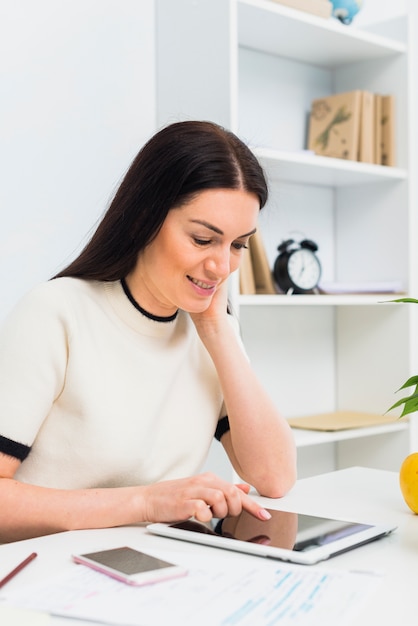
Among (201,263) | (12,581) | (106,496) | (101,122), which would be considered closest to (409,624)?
(12,581)

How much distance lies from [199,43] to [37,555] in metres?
1.81

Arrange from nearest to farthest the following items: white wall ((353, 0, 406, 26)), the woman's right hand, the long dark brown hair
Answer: the woman's right hand → the long dark brown hair → white wall ((353, 0, 406, 26))

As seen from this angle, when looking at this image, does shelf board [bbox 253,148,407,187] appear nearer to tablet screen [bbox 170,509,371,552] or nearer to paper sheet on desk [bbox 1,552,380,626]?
tablet screen [bbox 170,509,371,552]

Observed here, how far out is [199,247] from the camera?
145cm

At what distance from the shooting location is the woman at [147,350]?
4.52 feet

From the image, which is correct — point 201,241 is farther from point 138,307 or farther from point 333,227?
point 333,227

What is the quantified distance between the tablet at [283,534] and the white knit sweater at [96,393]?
0.29 metres

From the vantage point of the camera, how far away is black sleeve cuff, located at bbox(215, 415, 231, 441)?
1650 millimetres

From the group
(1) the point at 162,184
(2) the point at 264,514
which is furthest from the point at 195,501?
(1) the point at 162,184

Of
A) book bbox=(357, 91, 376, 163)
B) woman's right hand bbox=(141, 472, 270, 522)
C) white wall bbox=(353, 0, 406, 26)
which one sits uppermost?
white wall bbox=(353, 0, 406, 26)

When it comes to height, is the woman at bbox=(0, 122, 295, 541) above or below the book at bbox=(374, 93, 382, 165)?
below

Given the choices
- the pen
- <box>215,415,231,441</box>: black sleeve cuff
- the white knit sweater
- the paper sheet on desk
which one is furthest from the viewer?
<box>215,415,231,441</box>: black sleeve cuff

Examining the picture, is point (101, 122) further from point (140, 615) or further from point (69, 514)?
point (140, 615)

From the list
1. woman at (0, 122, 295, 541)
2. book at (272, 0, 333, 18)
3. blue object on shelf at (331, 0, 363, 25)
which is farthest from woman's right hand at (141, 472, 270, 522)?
blue object on shelf at (331, 0, 363, 25)
